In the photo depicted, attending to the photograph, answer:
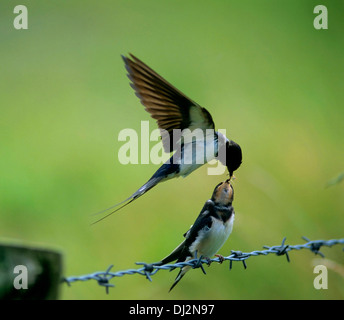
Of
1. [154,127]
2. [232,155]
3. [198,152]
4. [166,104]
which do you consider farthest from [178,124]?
[154,127]

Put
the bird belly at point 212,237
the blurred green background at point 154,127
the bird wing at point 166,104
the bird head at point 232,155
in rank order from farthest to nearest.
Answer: the blurred green background at point 154,127 → the bird head at point 232,155 → the bird wing at point 166,104 → the bird belly at point 212,237

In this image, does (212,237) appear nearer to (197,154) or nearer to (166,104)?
(197,154)

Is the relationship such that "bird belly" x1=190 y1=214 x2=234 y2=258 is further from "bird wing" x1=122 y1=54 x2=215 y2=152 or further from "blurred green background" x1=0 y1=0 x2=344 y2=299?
"blurred green background" x1=0 y1=0 x2=344 y2=299

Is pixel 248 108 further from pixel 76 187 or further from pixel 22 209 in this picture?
pixel 22 209

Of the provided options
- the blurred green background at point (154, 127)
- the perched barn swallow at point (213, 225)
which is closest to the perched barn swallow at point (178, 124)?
the perched barn swallow at point (213, 225)

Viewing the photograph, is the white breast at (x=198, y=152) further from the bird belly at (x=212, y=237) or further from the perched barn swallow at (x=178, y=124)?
the bird belly at (x=212, y=237)

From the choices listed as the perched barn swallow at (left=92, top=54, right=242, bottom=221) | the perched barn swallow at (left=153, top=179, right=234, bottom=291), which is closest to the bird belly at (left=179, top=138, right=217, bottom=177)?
the perched barn swallow at (left=92, top=54, right=242, bottom=221)
